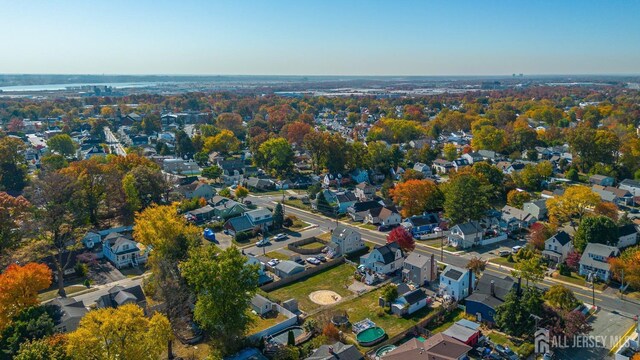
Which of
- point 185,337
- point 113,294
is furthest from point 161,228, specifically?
point 185,337

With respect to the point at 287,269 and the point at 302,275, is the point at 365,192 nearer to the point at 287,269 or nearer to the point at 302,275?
the point at 302,275

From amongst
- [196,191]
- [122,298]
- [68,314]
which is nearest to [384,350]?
[122,298]

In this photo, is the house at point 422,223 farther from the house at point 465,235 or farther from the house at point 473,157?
the house at point 473,157

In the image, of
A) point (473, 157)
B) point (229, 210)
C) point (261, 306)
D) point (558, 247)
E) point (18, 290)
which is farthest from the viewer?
point (473, 157)

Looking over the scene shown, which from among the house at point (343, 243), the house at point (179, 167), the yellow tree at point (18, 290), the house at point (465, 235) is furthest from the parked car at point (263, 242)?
the house at point (179, 167)

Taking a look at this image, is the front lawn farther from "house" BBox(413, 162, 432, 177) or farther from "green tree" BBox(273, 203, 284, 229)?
"house" BBox(413, 162, 432, 177)

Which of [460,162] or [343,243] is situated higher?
[460,162]

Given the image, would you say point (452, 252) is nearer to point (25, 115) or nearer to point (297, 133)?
point (297, 133)
